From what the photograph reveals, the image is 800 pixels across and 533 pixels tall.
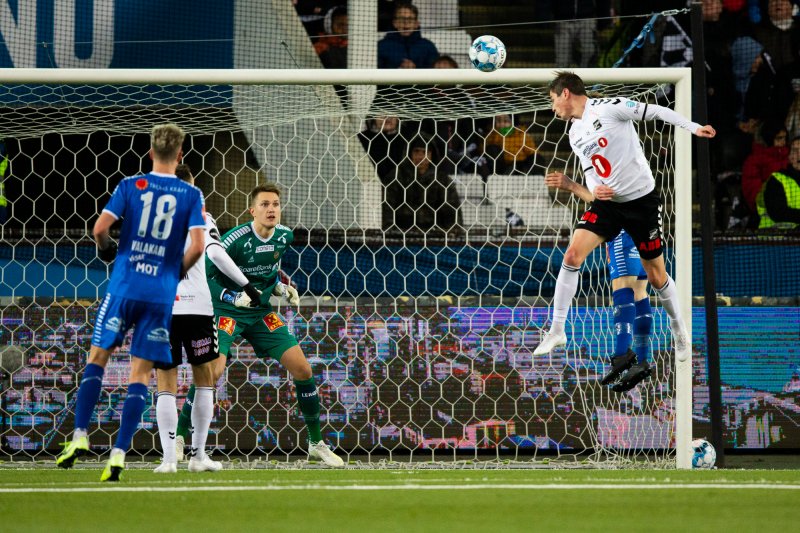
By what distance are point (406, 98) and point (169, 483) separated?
4659 mm

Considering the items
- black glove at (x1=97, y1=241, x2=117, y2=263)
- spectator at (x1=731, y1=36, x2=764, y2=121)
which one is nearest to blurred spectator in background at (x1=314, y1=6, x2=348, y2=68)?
spectator at (x1=731, y1=36, x2=764, y2=121)

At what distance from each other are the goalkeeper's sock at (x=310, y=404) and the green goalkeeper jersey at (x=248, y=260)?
649mm

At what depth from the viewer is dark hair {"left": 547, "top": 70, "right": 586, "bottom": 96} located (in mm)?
7531

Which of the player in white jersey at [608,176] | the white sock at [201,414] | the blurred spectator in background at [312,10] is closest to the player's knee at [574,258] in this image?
the player in white jersey at [608,176]

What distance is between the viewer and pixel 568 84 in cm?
754

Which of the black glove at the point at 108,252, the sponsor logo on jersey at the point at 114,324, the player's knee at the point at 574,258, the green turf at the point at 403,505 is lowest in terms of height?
the green turf at the point at 403,505

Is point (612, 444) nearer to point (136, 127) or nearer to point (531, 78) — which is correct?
point (531, 78)

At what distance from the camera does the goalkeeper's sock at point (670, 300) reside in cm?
782

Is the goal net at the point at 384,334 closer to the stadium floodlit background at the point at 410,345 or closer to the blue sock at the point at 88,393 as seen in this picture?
the stadium floodlit background at the point at 410,345

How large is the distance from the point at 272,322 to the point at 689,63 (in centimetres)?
648

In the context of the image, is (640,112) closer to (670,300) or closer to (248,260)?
(670,300)

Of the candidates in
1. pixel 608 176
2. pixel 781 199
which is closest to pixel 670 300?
pixel 608 176

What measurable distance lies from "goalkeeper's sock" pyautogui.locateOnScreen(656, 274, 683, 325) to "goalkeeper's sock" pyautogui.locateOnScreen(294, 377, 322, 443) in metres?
2.64

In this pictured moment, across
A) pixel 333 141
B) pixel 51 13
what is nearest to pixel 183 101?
pixel 333 141
